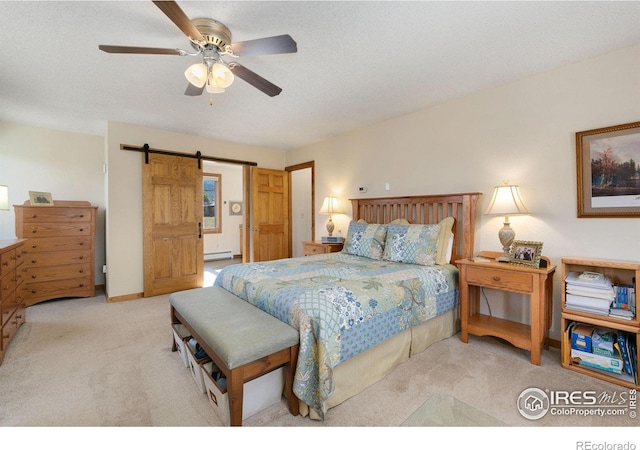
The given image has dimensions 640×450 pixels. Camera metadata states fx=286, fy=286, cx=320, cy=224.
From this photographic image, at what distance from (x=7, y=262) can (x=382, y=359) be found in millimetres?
3300

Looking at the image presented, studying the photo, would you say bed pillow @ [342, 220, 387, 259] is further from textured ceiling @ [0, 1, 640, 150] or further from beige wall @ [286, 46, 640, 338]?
textured ceiling @ [0, 1, 640, 150]

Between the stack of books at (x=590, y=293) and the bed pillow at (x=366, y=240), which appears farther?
the bed pillow at (x=366, y=240)

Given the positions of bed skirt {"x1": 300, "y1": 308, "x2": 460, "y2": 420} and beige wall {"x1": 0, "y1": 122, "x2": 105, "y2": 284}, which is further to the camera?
beige wall {"x1": 0, "y1": 122, "x2": 105, "y2": 284}

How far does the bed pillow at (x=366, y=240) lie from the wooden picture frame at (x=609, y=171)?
1.74 meters

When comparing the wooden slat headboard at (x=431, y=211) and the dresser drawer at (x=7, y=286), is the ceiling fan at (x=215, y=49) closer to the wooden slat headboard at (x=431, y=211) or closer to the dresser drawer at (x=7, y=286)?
the dresser drawer at (x=7, y=286)

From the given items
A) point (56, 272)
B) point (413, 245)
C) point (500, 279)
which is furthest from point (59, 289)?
point (500, 279)

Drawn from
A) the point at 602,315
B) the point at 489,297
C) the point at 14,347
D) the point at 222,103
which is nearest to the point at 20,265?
the point at 14,347

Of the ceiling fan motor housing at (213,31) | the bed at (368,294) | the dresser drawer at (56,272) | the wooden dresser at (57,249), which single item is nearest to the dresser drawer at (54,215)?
the wooden dresser at (57,249)

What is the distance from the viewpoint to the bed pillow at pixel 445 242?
2.86 m

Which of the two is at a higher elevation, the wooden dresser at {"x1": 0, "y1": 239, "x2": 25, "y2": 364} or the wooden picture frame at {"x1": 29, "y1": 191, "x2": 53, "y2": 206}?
the wooden picture frame at {"x1": 29, "y1": 191, "x2": 53, "y2": 206}

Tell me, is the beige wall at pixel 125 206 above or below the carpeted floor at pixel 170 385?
above

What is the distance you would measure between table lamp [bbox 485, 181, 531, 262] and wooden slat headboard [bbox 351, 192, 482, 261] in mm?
307

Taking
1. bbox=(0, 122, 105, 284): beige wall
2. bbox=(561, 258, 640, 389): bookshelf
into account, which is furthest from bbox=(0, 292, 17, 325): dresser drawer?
bbox=(561, 258, 640, 389): bookshelf

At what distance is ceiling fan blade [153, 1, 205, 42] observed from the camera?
136 cm
